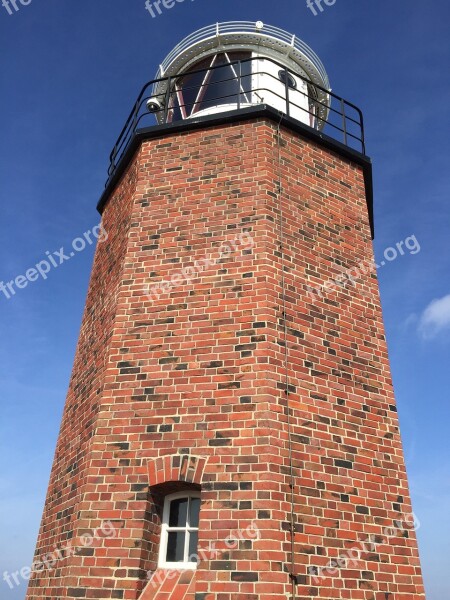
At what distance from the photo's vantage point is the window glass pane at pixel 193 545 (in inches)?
166

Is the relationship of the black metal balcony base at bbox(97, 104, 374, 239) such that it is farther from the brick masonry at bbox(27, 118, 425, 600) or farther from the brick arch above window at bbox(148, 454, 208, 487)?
the brick arch above window at bbox(148, 454, 208, 487)

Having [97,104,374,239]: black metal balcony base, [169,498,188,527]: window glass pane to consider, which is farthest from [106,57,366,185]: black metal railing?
[169,498,188,527]: window glass pane

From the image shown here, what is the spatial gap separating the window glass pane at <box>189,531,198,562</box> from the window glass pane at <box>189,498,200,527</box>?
79 millimetres

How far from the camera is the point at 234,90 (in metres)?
7.59

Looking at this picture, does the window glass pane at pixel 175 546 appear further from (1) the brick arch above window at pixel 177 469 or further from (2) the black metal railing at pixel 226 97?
(2) the black metal railing at pixel 226 97

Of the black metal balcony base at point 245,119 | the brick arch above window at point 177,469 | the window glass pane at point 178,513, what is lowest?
the window glass pane at point 178,513

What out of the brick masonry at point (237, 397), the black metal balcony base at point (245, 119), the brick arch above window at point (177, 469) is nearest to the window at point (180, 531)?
the brick masonry at point (237, 397)

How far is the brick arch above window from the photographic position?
4160 millimetres

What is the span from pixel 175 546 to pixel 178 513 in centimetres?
26

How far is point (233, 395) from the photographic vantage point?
4414 mm

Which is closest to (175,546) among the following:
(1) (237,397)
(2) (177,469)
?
(2) (177,469)

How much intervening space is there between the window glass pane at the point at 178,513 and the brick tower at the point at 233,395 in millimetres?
19

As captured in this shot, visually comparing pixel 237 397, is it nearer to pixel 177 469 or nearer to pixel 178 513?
pixel 177 469

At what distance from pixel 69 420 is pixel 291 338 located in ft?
9.06
